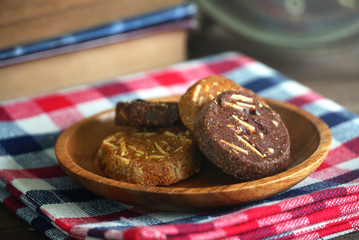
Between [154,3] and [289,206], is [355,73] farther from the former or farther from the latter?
[289,206]

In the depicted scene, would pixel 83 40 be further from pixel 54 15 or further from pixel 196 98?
pixel 196 98

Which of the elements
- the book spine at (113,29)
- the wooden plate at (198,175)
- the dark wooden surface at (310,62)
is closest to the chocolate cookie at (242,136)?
the wooden plate at (198,175)

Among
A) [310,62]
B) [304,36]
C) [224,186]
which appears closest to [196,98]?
[224,186]

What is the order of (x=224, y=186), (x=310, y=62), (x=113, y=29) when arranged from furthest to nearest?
1. (x=310, y=62)
2. (x=113, y=29)
3. (x=224, y=186)

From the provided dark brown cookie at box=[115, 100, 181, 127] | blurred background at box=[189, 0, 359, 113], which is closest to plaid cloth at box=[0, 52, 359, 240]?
dark brown cookie at box=[115, 100, 181, 127]

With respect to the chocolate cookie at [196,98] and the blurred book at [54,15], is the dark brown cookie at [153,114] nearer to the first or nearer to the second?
the chocolate cookie at [196,98]

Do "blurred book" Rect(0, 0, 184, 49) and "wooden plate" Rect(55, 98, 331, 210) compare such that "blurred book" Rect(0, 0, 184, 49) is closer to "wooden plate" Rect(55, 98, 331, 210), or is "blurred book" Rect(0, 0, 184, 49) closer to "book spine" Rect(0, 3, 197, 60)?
A: "book spine" Rect(0, 3, 197, 60)

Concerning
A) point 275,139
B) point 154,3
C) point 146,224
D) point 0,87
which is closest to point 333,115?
point 275,139

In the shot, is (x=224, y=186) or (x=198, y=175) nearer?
(x=224, y=186)
